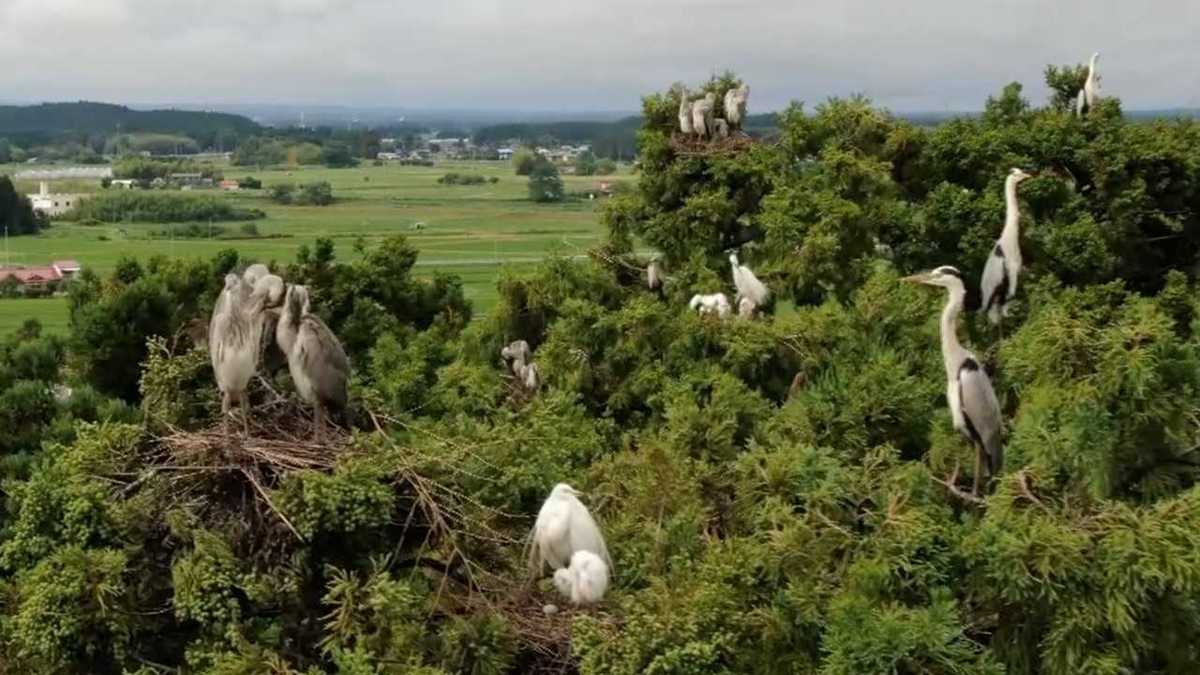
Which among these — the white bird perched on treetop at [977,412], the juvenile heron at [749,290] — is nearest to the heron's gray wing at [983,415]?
the white bird perched on treetop at [977,412]

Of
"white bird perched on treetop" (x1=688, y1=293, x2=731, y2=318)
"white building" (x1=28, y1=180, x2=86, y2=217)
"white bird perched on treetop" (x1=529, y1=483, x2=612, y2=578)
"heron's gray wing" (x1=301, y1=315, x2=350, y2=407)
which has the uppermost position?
"heron's gray wing" (x1=301, y1=315, x2=350, y2=407)

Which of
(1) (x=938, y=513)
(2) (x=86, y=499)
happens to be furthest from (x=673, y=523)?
(2) (x=86, y=499)

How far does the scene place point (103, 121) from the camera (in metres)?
146

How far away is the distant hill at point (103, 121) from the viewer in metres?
138

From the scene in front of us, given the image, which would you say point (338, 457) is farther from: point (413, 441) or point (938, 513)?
point (938, 513)

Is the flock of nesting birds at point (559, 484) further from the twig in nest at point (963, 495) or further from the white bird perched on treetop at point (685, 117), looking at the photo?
the white bird perched on treetop at point (685, 117)

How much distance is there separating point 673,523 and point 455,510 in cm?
111

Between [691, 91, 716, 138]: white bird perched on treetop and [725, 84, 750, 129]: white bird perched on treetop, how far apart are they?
0.79 ft

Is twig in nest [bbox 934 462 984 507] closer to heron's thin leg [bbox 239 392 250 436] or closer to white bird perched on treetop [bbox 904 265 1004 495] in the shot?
white bird perched on treetop [bbox 904 265 1004 495]

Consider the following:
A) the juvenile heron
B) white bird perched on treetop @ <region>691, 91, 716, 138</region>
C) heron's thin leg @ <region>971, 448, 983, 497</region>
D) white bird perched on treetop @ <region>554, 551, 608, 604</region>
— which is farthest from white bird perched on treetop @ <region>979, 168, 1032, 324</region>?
white bird perched on treetop @ <region>554, 551, 608, 604</region>

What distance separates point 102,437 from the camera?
6531mm

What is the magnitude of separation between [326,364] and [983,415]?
11.3ft

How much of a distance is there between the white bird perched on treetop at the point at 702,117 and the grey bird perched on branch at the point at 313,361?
25.7 ft

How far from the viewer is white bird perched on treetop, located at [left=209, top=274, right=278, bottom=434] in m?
6.62
